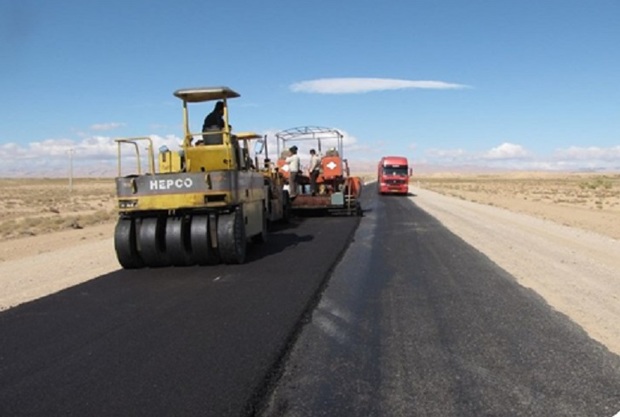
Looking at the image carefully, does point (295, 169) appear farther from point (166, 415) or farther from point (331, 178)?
point (166, 415)

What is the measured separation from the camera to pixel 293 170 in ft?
73.3

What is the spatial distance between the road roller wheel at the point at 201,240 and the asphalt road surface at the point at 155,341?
1.06ft

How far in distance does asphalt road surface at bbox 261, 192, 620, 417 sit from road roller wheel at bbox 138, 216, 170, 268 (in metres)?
3.37

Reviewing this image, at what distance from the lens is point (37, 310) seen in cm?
789

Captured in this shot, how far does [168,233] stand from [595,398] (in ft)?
25.9

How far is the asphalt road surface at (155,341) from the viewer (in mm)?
4648

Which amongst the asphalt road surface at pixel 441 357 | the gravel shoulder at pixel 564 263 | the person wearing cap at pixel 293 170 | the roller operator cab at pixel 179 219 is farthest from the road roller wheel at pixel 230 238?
the person wearing cap at pixel 293 170

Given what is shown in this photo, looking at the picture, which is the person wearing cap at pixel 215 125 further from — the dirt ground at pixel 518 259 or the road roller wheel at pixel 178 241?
the dirt ground at pixel 518 259

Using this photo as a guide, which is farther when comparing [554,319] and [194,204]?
[194,204]

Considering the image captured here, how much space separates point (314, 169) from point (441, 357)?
1749cm

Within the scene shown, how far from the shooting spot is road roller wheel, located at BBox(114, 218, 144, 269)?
35.7 feet

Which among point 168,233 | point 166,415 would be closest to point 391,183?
point 168,233

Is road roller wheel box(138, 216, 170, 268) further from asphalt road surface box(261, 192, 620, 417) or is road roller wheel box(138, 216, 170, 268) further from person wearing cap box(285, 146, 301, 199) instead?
person wearing cap box(285, 146, 301, 199)

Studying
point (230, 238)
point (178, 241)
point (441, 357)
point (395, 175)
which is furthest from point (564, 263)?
point (395, 175)
